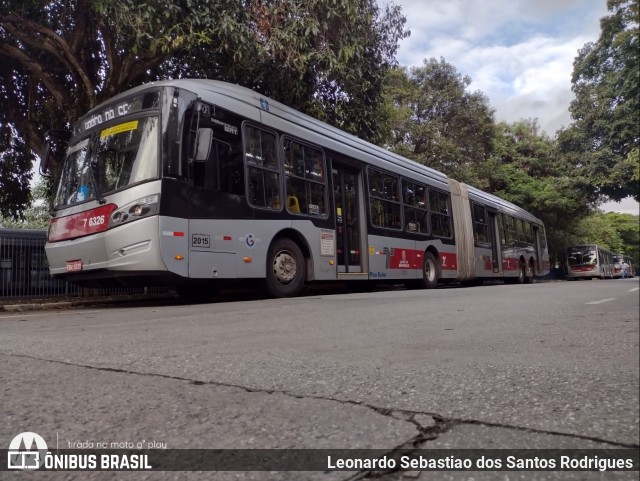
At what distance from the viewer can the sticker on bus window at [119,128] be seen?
7.12 meters

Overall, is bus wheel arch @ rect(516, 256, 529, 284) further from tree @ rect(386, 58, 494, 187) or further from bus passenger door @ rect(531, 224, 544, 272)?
tree @ rect(386, 58, 494, 187)

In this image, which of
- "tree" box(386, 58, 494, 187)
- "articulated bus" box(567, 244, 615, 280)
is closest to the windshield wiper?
"tree" box(386, 58, 494, 187)

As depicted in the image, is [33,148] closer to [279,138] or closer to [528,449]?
[279,138]

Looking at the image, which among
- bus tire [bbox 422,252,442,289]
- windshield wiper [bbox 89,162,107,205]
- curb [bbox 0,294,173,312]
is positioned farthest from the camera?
bus tire [bbox 422,252,442,289]

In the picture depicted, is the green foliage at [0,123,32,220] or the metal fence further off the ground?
the green foliage at [0,123,32,220]

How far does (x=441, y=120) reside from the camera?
2403 centimetres

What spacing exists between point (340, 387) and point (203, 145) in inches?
204

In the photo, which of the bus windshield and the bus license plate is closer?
the bus windshield

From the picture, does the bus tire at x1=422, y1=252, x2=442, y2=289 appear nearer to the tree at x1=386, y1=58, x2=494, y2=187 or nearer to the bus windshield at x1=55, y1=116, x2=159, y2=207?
the bus windshield at x1=55, y1=116, x2=159, y2=207

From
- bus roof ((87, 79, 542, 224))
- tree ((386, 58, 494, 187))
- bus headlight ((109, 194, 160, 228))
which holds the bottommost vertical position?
bus headlight ((109, 194, 160, 228))

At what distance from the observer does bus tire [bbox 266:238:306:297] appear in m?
7.93

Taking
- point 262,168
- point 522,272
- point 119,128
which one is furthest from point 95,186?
point 522,272

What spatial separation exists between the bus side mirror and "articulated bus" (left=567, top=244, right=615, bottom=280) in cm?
2905

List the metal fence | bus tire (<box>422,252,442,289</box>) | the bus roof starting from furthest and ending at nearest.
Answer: bus tire (<box>422,252,442,289</box>)
the metal fence
the bus roof
